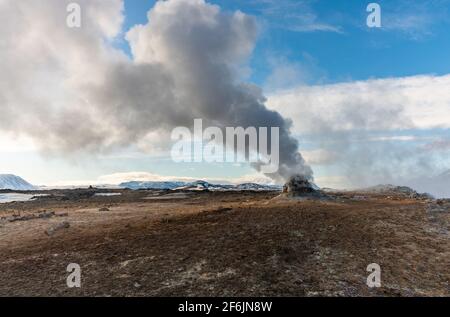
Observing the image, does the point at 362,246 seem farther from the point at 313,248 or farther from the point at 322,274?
the point at 322,274

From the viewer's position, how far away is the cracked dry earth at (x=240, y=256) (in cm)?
1516

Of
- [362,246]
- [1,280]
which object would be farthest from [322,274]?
[1,280]

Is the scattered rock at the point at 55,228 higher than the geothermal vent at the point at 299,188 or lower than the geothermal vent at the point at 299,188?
lower

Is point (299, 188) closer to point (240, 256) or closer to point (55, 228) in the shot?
point (240, 256)

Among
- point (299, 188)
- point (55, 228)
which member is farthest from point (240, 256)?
point (299, 188)

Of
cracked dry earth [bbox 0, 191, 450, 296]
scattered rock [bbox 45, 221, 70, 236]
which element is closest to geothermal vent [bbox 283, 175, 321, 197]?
cracked dry earth [bbox 0, 191, 450, 296]

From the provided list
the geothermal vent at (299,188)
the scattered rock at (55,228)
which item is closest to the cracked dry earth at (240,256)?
the scattered rock at (55,228)

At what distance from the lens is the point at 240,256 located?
732 inches

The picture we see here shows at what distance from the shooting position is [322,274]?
16.2 metres

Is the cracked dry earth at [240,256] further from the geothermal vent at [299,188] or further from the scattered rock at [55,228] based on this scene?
the geothermal vent at [299,188]

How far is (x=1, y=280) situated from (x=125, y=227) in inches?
420

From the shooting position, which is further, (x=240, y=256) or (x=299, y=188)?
(x=299, y=188)

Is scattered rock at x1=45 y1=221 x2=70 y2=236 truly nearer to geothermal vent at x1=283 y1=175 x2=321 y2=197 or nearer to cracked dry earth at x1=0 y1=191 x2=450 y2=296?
cracked dry earth at x1=0 y1=191 x2=450 y2=296

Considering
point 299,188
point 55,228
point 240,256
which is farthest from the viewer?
point 299,188
